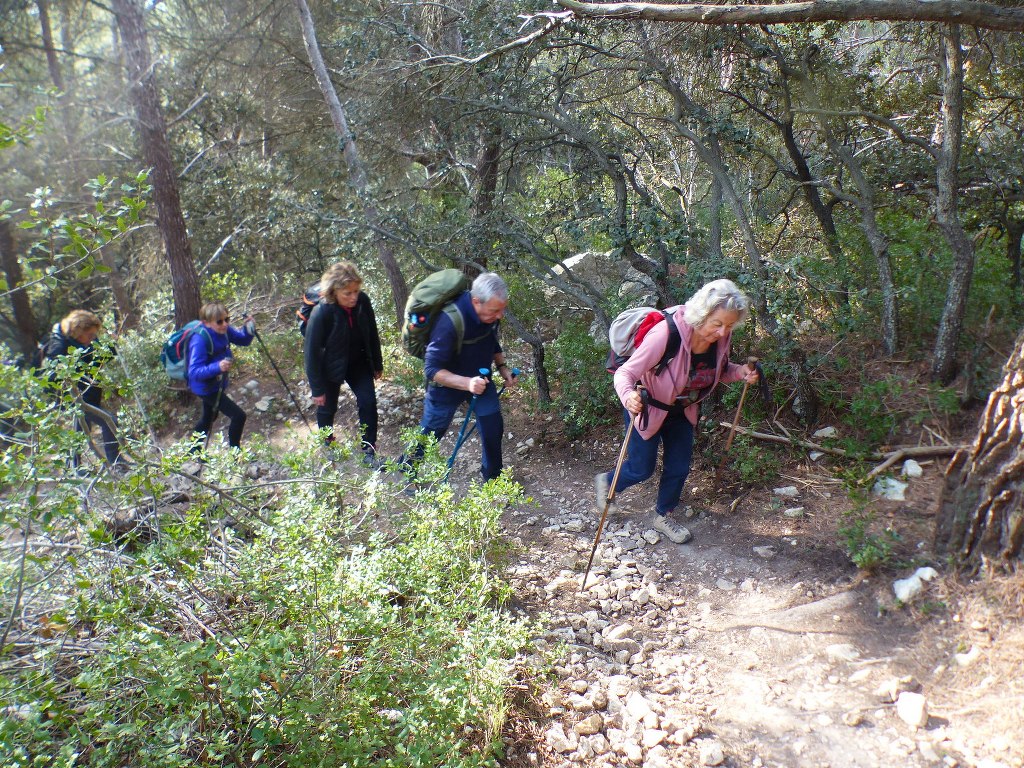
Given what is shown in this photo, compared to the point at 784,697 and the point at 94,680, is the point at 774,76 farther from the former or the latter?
the point at 94,680

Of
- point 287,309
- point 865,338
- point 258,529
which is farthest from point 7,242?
point 865,338

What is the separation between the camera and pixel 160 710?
2.34 meters

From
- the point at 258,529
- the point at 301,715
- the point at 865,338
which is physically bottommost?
the point at 301,715

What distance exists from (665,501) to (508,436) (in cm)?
224

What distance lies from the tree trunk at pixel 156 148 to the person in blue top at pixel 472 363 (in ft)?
20.0

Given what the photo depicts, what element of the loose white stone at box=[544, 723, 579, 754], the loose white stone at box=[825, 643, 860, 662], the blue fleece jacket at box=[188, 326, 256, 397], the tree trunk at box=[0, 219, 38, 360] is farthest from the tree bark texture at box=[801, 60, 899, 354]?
the tree trunk at box=[0, 219, 38, 360]

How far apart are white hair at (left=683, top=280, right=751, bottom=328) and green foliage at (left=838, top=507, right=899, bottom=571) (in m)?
1.37

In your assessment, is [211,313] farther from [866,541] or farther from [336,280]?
[866,541]

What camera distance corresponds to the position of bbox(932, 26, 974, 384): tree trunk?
425 centimetres

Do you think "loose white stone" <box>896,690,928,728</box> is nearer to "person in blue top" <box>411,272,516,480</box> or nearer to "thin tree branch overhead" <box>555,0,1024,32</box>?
"person in blue top" <box>411,272,516,480</box>

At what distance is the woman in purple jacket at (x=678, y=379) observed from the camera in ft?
12.0

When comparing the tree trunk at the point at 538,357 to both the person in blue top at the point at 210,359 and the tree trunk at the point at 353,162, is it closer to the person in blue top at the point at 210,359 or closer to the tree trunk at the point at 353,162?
the tree trunk at the point at 353,162

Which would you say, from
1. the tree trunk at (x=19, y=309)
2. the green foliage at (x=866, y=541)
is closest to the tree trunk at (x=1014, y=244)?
the green foliage at (x=866, y=541)

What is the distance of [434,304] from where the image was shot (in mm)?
4484
